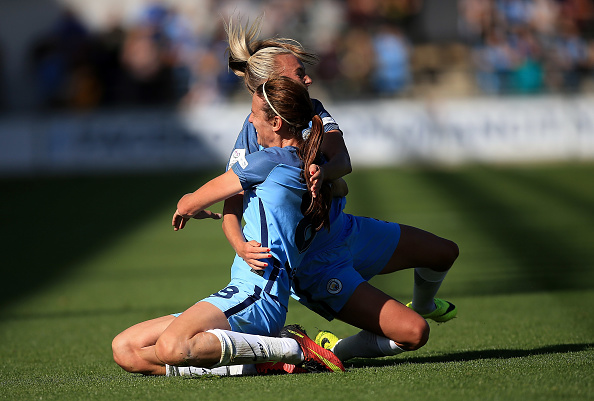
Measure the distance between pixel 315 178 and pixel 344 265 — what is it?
2.10 ft

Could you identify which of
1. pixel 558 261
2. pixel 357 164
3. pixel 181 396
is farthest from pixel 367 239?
pixel 357 164

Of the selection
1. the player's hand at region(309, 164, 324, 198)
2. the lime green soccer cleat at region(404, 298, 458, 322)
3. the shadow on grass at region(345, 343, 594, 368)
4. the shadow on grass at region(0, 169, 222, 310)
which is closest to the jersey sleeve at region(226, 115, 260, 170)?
the player's hand at region(309, 164, 324, 198)

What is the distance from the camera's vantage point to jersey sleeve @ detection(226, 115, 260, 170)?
13.7 feet

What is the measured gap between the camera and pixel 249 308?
3865 mm

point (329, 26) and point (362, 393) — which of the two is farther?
point (329, 26)

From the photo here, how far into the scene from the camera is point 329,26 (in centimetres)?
2152

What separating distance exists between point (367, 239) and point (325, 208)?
0.55m

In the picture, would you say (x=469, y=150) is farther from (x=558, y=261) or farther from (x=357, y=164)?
(x=558, y=261)

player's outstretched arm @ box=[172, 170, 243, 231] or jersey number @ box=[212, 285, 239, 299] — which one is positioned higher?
player's outstretched arm @ box=[172, 170, 243, 231]

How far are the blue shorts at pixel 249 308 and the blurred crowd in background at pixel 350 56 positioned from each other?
39.9 ft

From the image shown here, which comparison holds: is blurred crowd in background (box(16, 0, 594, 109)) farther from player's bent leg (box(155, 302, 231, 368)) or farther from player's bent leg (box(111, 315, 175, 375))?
player's bent leg (box(155, 302, 231, 368))

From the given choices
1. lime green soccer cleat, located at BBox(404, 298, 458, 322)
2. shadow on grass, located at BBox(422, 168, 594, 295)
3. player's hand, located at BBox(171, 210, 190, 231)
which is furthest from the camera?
shadow on grass, located at BBox(422, 168, 594, 295)

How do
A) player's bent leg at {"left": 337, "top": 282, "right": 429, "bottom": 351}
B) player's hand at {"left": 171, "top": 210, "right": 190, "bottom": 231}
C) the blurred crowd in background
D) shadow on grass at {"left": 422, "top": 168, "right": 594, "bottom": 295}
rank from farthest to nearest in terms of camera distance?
the blurred crowd in background, shadow on grass at {"left": 422, "top": 168, "right": 594, "bottom": 295}, player's bent leg at {"left": 337, "top": 282, "right": 429, "bottom": 351}, player's hand at {"left": 171, "top": 210, "right": 190, "bottom": 231}

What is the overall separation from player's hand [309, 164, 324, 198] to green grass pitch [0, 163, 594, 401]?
90 cm
